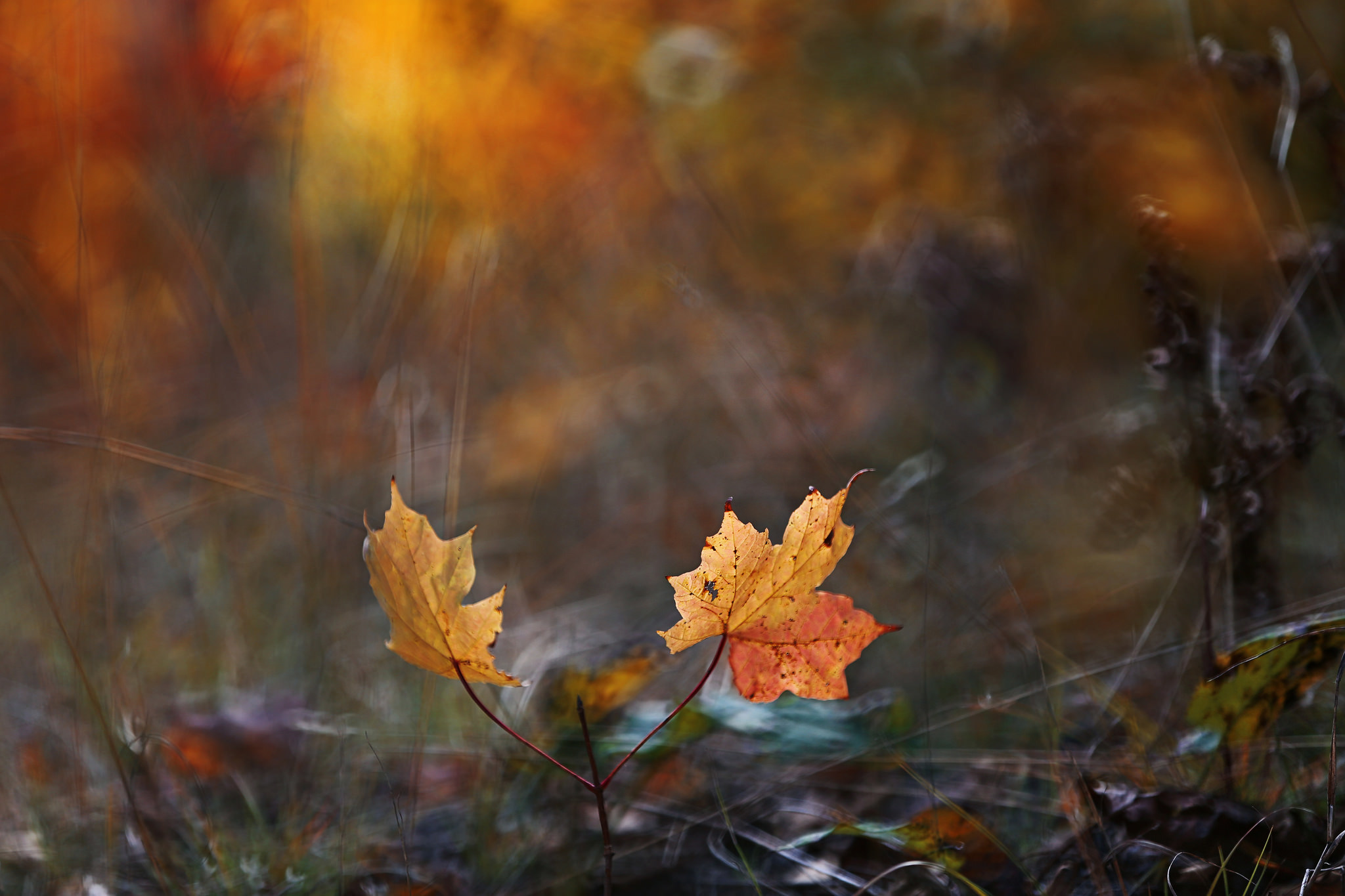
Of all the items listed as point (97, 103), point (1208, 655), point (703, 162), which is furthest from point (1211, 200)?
point (97, 103)

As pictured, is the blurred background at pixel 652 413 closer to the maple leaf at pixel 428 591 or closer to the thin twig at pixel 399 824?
the thin twig at pixel 399 824

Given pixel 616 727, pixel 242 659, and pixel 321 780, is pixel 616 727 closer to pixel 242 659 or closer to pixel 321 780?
pixel 321 780

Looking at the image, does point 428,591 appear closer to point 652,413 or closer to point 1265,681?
point 1265,681

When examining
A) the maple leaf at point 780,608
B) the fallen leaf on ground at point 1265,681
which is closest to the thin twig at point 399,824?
the maple leaf at point 780,608

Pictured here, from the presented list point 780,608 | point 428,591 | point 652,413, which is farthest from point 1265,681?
point 652,413

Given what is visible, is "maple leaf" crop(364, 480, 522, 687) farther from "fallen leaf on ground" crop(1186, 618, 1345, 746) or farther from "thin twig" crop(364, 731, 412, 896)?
"fallen leaf on ground" crop(1186, 618, 1345, 746)

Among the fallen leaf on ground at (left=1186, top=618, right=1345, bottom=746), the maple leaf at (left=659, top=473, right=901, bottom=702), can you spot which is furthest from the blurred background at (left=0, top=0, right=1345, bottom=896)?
the maple leaf at (left=659, top=473, right=901, bottom=702)
